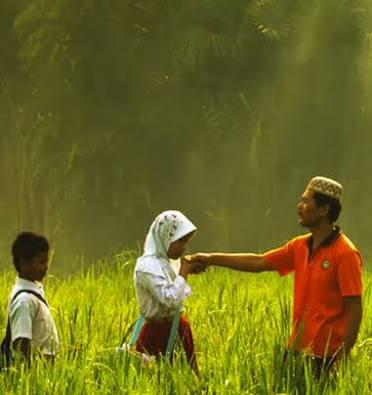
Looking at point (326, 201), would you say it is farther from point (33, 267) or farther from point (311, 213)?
point (33, 267)

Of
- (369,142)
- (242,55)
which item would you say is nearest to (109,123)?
(242,55)

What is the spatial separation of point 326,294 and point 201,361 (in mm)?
1103

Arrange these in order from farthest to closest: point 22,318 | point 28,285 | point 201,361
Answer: point 201,361
point 28,285
point 22,318

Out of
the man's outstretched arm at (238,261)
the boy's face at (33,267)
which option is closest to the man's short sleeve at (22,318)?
the boy's face at (33,267)

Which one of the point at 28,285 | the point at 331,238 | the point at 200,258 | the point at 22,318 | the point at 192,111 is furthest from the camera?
the point at 192,111

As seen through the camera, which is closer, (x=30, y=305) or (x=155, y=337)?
(x=30, y=305)

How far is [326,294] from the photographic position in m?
7.45

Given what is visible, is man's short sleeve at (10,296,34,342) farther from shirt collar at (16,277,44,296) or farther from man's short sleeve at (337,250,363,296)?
man's short sleeve at (337,250,363,296)

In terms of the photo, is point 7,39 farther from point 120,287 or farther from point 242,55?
point 120,287

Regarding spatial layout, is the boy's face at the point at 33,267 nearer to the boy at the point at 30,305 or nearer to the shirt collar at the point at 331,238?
the boy at the point at 30,305

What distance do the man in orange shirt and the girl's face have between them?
0.61 metres

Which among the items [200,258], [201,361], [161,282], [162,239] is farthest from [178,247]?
[201,361]

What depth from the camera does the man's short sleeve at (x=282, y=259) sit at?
793cm

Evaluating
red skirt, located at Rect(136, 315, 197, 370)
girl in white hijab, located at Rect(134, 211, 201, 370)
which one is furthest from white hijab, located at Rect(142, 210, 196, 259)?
red skirt, located at Rect(136, 315, 197, 370)
